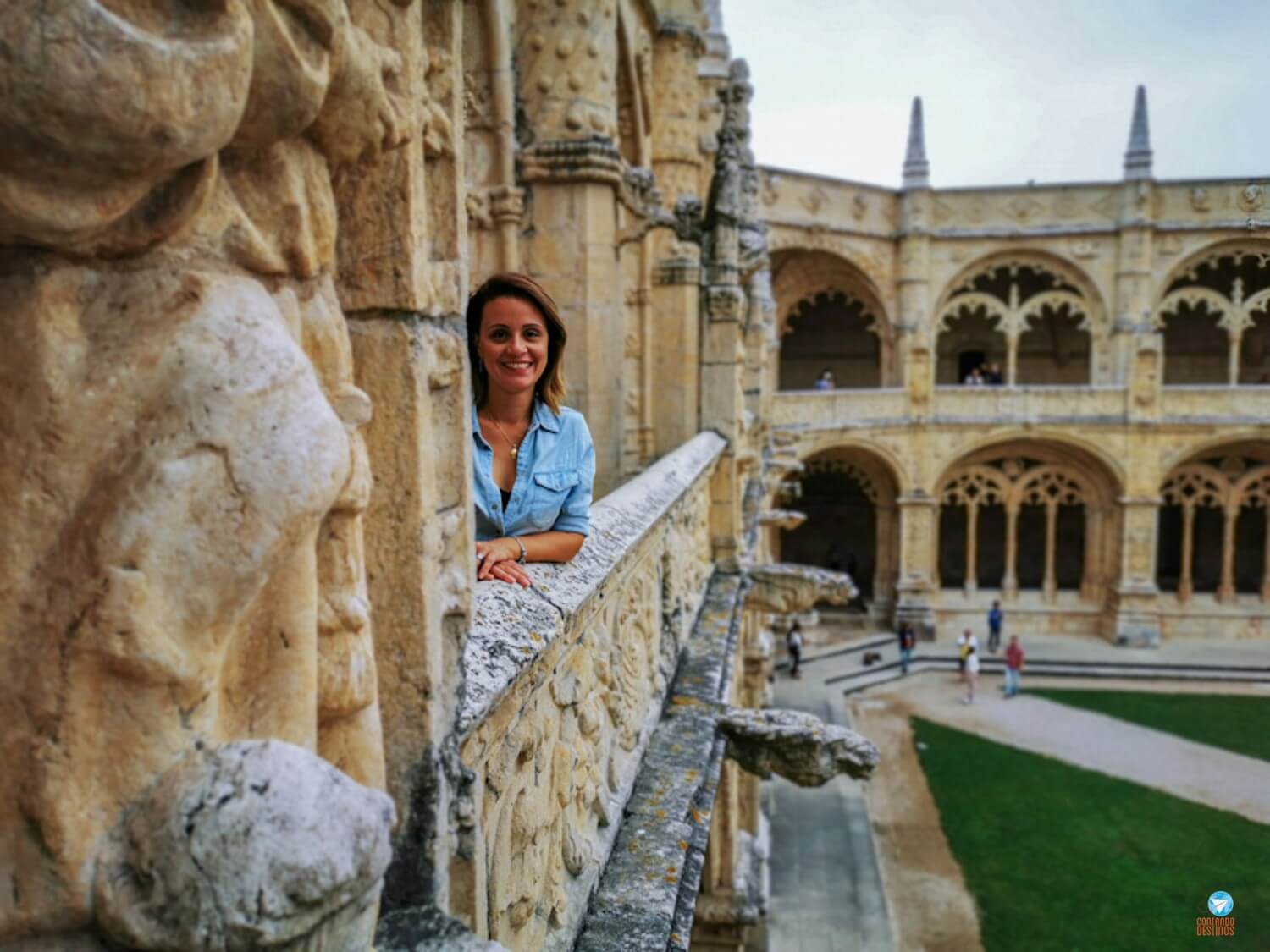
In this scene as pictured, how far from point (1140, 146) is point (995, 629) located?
11.3 metres

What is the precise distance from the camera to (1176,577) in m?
26.5

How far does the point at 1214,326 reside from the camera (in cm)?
2661

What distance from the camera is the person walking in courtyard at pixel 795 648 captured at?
738 inches

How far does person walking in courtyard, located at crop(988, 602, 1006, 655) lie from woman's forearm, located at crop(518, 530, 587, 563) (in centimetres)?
1935

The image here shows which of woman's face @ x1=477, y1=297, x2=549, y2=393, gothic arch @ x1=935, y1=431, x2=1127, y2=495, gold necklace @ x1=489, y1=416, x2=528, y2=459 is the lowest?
gothic arch @ x1=935, y1=431, x2=1127, y2=495

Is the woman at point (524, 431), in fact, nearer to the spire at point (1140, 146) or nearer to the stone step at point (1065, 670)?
the stone step at point (1065, 670)

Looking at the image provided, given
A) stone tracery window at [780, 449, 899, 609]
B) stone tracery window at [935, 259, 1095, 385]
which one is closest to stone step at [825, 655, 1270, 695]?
stone tracery window at [780, 449, 899, 609]

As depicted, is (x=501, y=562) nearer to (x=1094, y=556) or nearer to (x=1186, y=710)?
(x=1186, y=710)

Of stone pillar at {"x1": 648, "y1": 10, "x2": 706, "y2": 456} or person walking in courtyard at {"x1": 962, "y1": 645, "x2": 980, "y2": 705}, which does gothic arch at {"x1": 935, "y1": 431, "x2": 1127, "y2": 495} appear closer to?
person walking in courtyard at {"x1": 962, "y1": 645, "x2": 980, "y2": 705}

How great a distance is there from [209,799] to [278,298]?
566mm

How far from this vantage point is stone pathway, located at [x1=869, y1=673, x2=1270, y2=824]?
28.9ft

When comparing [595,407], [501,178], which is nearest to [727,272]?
[595,407]

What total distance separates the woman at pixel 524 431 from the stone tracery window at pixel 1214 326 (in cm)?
2119

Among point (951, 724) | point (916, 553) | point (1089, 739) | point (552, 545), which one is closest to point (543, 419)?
point (552, 545)
